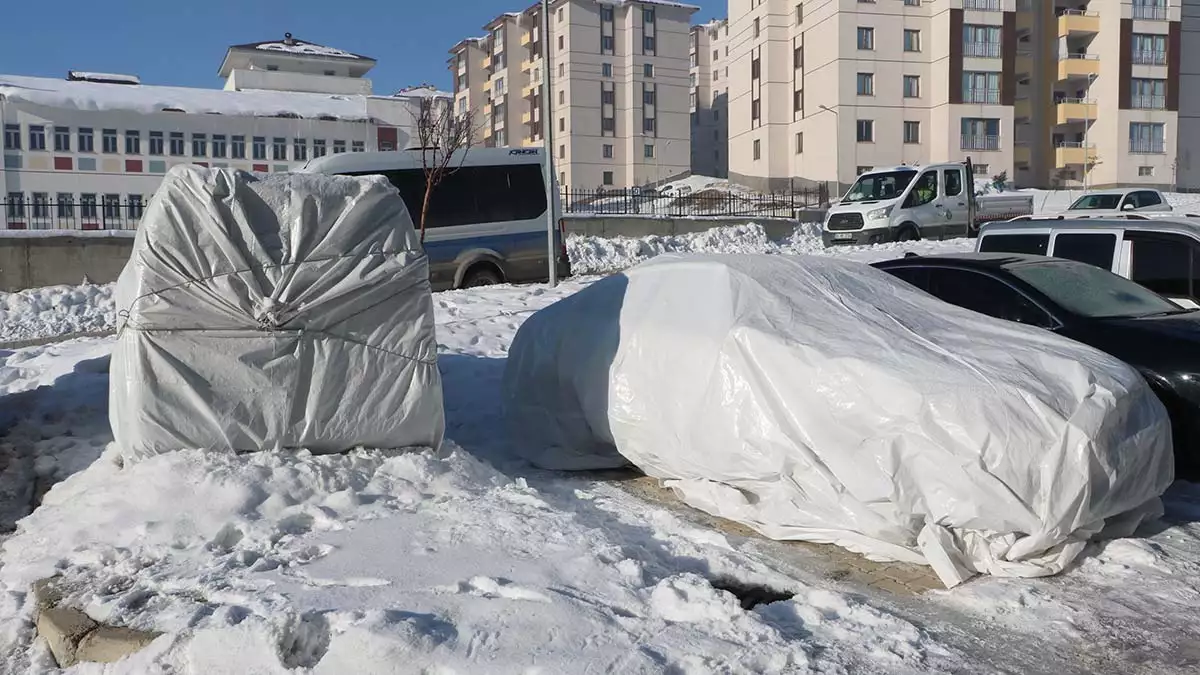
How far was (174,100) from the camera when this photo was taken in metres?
49.3

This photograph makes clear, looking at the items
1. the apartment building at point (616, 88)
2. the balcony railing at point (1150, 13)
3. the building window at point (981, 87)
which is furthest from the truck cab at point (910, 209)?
the apartment building at point (616, 88)

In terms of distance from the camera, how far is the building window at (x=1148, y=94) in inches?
2345

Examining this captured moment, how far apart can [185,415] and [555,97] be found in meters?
79.3

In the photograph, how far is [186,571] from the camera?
4273 millimetres

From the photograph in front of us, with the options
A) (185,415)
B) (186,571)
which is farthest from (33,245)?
(186,571)

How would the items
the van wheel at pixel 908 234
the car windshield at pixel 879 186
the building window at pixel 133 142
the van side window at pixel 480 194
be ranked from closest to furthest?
the van side window at pixel 480 194 → the van wheel at pixel 908 234 → the car windshield at pixel 879 186 → the building window at pixel 133 142

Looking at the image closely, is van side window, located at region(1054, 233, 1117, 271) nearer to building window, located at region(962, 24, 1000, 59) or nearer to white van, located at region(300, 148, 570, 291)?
white van, located at region(300, 148, 570, 291)

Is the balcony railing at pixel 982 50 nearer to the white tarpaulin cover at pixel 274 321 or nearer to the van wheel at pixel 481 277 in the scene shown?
the van wheel at pixel 481 277

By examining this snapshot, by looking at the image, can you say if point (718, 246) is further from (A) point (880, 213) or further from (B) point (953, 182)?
(B) point (953, 182)

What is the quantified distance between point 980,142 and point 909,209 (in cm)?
3967

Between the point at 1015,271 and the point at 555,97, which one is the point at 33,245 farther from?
the point at 555,97

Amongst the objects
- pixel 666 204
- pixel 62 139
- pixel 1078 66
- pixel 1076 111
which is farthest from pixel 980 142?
pixel 62 139

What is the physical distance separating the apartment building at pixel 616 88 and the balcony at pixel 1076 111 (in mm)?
29855

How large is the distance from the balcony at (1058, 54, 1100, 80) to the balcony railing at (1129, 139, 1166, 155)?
4761mm
